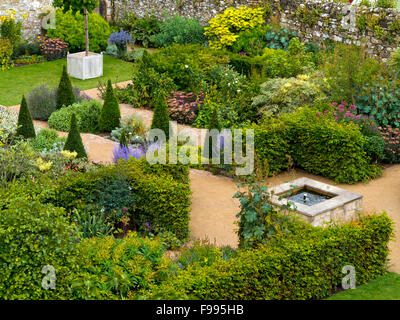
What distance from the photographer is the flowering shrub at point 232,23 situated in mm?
19875

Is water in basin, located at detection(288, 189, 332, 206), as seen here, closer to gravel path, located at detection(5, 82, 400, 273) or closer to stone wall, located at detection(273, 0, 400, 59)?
gravel path, located at detection(5, 82, 400, 273)

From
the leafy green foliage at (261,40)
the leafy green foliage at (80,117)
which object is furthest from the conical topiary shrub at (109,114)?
the leafy green foliage at (261,40)

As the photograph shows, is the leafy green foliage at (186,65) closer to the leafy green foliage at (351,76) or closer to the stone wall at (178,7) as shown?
the leafy green foliage at (351,76)

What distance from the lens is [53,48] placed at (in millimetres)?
21203

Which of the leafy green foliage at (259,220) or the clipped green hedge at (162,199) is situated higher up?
the leafy green foliage at (259,220)

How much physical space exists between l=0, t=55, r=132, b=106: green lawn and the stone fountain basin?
8.11m

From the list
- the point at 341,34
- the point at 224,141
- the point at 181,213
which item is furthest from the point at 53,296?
the point at 341,34

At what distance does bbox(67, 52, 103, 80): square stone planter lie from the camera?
63.2 ft

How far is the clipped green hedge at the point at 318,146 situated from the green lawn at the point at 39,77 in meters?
6.20

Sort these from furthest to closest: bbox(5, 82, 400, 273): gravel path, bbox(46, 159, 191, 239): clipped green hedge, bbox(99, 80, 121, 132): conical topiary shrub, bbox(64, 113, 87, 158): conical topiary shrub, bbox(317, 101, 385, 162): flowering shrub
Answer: bbox(99, 80, 121, 132): conical topiary shrub < bbox(317, 101, 385, 162): flowering shrub < bbox(64, 113, 87, 158): conical topiary shrub < bbox(5, 82, 400, 273): gravel path < bbox(46, 159, 191, 239): clipped green hedge

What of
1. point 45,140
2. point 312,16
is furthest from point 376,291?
point 312,16

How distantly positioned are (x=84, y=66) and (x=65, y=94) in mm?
3951

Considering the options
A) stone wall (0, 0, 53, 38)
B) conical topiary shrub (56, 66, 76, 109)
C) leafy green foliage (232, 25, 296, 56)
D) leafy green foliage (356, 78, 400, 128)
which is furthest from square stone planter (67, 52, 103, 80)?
leafy green foliage (356, 78, 400, 128)

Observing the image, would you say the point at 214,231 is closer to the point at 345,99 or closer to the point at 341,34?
the point at 345,99
